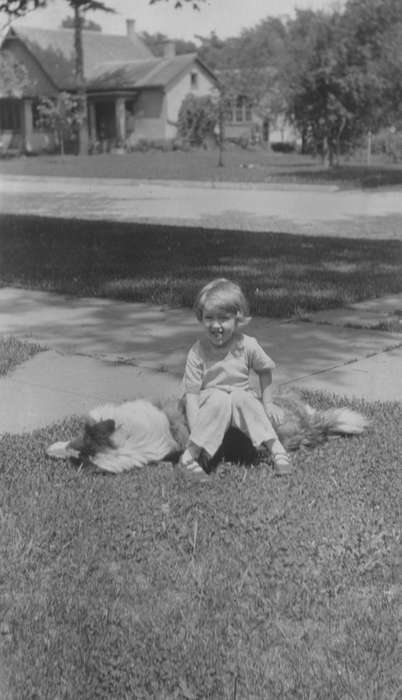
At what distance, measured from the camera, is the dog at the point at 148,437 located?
4.58 metres

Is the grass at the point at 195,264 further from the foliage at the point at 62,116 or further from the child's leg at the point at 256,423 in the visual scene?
the foliage at the point at 62,116

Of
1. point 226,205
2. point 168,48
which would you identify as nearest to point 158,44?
point 168,48

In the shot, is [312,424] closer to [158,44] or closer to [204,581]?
[204,581]

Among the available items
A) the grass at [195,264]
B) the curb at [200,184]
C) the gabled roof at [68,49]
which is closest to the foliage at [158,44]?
the gabled roof at [68,49]

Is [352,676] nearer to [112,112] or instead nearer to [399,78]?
[399,78]

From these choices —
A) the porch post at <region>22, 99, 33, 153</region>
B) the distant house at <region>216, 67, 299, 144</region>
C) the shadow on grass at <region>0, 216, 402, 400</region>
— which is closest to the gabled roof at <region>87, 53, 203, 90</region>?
the distant house at <region>216, 67, 299, 144</region>

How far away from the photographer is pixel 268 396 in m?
4.75

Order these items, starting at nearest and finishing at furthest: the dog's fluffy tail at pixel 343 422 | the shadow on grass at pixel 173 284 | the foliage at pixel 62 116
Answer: the dog's fluffy tail at pixel 343 422, the shadow on grass at pixel 173 284, the foliage at pixel 62 116

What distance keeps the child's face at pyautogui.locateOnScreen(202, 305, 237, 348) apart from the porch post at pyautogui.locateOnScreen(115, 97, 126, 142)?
53704 millimetres

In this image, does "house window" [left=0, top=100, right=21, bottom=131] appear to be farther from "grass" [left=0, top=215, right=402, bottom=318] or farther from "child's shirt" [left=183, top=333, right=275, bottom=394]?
"child's shirt" [left=183, top=333, right=275, bottom=394]

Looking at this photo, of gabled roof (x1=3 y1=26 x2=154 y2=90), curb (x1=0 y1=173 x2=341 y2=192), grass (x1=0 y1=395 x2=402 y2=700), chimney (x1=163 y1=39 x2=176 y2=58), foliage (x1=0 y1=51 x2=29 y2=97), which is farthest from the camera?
chimney (x1=163 y1=39 x2=176 y2=58)

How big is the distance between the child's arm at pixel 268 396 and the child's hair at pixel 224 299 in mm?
281

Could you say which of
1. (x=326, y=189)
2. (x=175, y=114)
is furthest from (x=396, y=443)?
(x=175, y=114)

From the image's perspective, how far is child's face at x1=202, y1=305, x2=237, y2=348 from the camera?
454 cm
